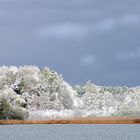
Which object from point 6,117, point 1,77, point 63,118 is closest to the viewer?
point 6,117

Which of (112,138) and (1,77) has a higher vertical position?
(1,77)

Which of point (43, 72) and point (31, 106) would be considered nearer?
point (31, 106)

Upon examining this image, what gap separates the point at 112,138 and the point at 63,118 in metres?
28.0

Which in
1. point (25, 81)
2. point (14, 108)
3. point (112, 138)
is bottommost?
point (112, 138)

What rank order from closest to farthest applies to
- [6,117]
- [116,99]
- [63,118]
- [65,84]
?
[6,117] < [63,118] < [65,84] < [116,99]

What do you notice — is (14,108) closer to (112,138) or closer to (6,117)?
(6,117)

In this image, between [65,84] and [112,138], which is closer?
[112,138]

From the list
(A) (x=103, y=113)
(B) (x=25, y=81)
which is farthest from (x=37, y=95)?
(A) (x=103, y=113)

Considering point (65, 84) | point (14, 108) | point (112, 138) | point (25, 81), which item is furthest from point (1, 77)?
point (112, 138)

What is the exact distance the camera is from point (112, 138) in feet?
84.6

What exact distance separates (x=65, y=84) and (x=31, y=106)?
296 inches

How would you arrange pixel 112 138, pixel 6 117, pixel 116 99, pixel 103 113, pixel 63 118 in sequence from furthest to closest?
1. pixel 116 99
2. pixel 103 113
3. pixel 63 118
4. pixel 6 117
5. pixel 112 138

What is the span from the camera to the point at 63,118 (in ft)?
176

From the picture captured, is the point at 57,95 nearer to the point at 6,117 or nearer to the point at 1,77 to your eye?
the point at 1,77
